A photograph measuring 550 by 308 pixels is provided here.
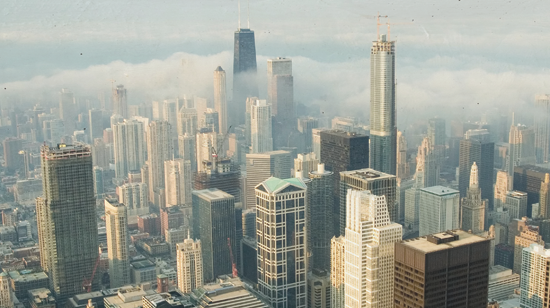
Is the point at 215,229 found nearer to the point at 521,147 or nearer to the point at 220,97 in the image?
the point at 220,97

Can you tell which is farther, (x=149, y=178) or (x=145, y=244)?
(x=149, y=178)

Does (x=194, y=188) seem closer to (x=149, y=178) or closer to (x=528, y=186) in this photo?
(x=149, y=178)

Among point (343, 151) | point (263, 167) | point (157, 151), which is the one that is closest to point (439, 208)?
point (343, 151)

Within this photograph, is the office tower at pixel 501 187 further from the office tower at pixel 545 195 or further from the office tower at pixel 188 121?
the office tower at pixel 188 121

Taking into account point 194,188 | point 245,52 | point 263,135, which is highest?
point 245,52

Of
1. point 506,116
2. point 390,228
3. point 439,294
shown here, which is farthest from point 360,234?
point 506,116

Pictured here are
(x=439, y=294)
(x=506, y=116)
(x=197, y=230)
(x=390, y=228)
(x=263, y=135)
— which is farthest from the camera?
(x=263, y=135)
